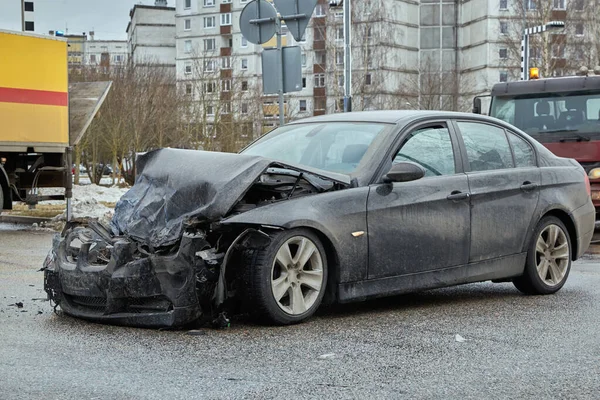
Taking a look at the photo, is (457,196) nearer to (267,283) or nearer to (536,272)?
(536,272)

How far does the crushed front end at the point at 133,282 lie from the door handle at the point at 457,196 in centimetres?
204

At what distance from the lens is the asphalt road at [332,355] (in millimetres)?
4641

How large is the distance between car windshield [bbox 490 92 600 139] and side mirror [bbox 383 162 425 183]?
9.32 m

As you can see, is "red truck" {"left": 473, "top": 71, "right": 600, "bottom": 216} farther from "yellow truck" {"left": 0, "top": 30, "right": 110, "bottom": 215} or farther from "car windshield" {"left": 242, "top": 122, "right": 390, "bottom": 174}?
"car windshield" {"left": 242, "top": 122, "right": 390, "bottom": 174}

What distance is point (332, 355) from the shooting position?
17.9ft

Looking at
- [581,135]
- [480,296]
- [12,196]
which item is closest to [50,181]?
[12,196]

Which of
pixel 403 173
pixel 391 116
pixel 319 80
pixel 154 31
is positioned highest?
pixel 154 31

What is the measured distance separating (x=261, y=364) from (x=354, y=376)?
533 mm

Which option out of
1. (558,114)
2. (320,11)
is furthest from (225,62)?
(558,114)

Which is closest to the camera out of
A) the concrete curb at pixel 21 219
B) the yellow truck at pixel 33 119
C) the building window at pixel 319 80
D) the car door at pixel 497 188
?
the car door at pixel 497 188

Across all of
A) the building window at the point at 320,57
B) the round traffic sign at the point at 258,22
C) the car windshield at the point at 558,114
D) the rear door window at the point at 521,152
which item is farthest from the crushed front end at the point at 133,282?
the building window at the point at 320,57

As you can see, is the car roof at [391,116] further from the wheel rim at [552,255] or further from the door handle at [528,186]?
the wheel rim at [552,255]

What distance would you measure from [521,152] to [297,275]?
2749 mm

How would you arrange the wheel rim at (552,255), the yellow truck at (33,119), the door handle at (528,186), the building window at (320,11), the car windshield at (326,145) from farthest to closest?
the building window at (320,11) < the yellow truck at (33,119) < the wheel rim at (552,255) < the door handle at (528,186) < the car windshield at (326,145)
